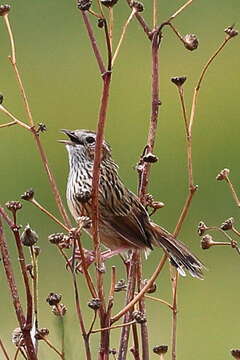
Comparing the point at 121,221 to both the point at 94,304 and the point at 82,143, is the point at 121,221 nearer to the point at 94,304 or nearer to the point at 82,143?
the point at 82,143

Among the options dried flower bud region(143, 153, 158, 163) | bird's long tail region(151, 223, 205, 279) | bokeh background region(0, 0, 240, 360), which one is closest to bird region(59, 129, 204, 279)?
bird's long tail region(151, 223, 205, 279)

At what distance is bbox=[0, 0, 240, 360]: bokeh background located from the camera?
7.84 meters

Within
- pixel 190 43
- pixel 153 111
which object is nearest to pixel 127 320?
pixel 153 111

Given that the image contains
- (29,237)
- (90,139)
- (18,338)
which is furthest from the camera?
(90,139)

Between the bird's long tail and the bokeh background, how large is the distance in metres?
2.59

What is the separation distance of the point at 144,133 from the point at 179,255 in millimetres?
6100

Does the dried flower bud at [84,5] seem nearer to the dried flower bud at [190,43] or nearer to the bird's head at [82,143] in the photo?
the dried flower bud at [190,43]

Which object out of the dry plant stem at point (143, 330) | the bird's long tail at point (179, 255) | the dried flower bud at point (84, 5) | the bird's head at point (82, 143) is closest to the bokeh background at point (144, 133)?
the bird's head at point (82, 143)

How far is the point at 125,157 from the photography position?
30.7 feet

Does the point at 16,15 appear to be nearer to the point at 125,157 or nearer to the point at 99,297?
the point at 125,157

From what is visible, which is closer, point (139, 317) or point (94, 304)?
point (94, 304)

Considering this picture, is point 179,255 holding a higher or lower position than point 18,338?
higher

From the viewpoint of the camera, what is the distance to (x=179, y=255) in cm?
354

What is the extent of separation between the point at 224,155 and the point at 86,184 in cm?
550
